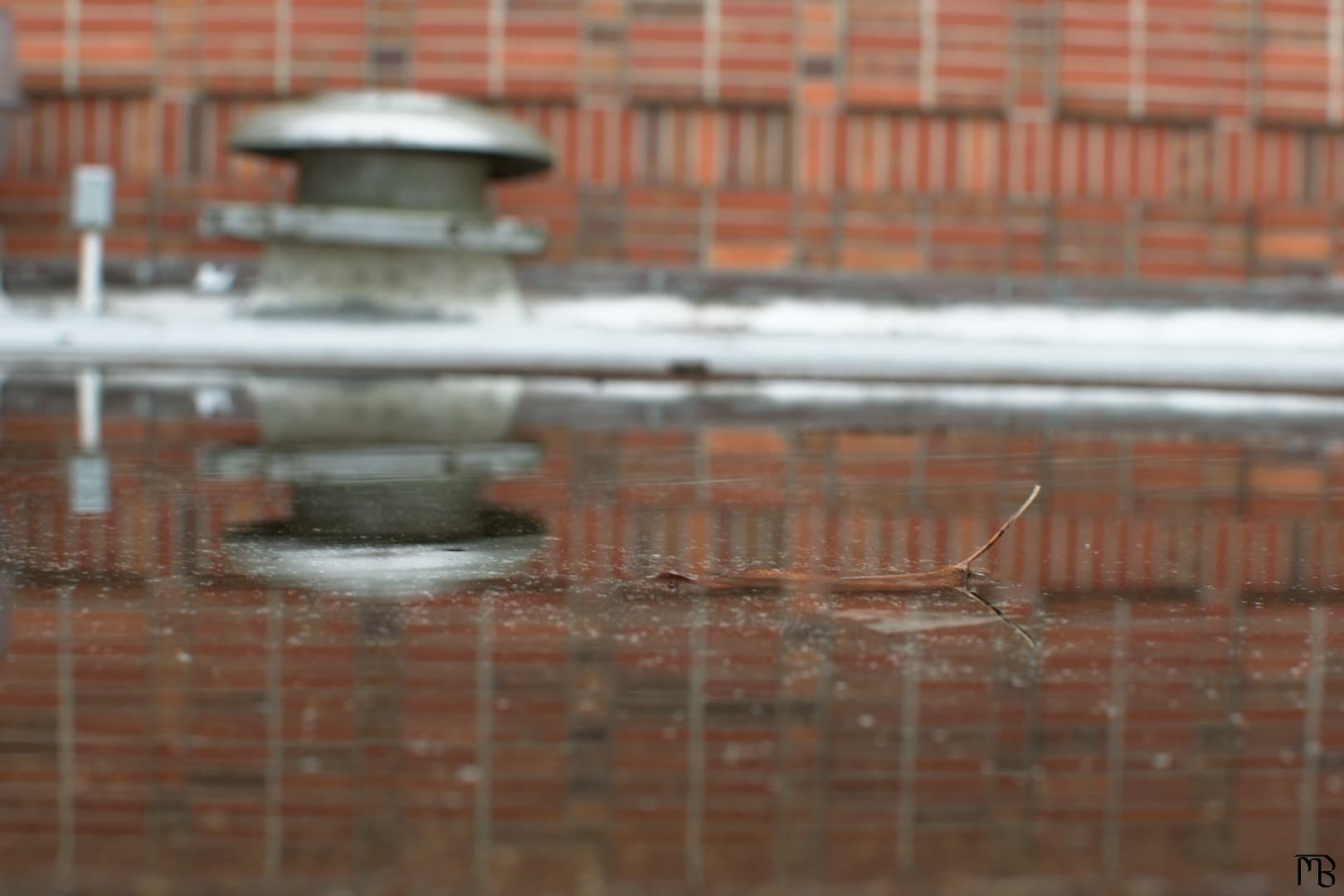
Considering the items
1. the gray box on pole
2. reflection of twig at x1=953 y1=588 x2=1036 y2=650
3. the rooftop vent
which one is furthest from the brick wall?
reflection of twig at x1=953 y1=588 x2=1036 y2=650

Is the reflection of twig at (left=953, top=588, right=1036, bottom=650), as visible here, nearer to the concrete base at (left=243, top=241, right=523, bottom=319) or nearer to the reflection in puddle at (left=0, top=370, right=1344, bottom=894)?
the reflection in puddle at (left=0, top=370, right=1344, bottom=894)

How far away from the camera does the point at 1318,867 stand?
144 cm

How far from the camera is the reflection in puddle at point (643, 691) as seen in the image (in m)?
1.49

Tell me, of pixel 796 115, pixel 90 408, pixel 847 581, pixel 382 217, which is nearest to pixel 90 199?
pixel 382 217

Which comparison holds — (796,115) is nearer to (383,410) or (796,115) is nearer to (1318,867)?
(383,410)

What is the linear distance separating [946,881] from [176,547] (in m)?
1.94

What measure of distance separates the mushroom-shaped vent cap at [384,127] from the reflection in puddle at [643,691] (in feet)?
15.6

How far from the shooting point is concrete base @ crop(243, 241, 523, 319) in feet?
29.3

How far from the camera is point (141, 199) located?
11.1 m

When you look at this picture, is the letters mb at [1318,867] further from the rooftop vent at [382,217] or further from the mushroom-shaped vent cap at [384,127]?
the mushroom-shaped vent cap at [384,127]

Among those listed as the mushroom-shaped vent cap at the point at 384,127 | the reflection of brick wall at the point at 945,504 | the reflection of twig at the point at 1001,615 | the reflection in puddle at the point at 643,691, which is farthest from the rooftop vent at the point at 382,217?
the reflection of twig at the point at 1001,615

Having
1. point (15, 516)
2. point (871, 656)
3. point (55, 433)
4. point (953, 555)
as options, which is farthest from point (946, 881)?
point (55, 433)

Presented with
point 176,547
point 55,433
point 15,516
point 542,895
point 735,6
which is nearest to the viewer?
point 542,895

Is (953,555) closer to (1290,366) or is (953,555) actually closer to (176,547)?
(176,547)
